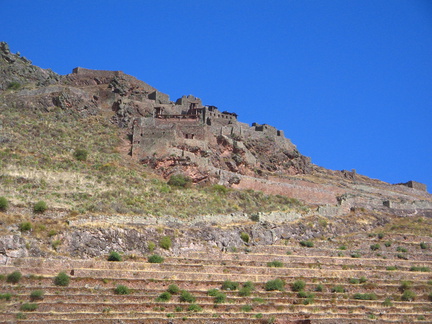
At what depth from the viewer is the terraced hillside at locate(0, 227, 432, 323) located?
2830 cm

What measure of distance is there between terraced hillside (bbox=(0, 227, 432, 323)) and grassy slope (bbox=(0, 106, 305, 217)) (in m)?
7.26

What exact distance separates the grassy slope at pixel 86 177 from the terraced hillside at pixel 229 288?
7.26m

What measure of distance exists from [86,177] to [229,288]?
16.8 metres

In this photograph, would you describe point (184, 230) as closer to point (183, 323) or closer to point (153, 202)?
point (153, 202)

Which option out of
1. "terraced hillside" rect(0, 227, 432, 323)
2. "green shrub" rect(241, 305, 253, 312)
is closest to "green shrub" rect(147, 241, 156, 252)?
"terraced hillside" rect(0, 227, 432, 323)

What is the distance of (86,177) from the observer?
46062mm

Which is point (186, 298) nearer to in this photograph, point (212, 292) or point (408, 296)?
point (212, 292)

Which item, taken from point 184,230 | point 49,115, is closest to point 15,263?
point 184,230

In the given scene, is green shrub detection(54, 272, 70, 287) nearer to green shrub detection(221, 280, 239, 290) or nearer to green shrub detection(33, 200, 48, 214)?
green shrub detection(221, 280, 239, 290)

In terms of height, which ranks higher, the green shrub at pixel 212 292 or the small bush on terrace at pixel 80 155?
the small bush on terrace at pixel 80 155

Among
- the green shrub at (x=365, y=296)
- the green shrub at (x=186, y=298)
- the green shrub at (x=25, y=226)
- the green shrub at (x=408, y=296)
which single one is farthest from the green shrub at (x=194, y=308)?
the green shrub at (x=408, y=296)

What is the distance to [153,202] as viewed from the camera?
44344 mm

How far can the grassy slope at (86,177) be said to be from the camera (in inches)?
1633

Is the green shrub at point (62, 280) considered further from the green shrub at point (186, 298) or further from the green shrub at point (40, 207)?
the green shrub at point (40, 207)
